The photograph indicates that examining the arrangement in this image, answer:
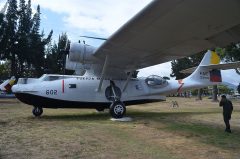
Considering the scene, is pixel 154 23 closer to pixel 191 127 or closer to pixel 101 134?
pixel 101 134

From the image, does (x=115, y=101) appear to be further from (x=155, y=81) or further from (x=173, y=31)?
(x=173, y=31)

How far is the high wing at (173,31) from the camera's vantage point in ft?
24.6

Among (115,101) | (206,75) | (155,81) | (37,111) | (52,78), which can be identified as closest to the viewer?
(115,101)

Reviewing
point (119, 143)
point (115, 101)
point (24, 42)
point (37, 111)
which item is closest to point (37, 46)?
point (24, 42)

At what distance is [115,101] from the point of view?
14508mm

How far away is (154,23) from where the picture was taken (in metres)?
9.10

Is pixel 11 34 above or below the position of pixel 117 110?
above

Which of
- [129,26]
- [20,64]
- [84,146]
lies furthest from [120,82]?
[20,64]

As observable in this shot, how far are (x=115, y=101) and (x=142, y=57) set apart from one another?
237cm

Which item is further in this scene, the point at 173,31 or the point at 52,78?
the point at 52,78

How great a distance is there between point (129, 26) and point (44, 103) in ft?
22.1

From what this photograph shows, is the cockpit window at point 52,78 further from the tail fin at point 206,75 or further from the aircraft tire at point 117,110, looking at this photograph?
the tail fin at point 206,75

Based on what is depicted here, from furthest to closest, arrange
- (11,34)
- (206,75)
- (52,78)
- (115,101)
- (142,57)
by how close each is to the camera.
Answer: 1. (11,34)
2. (206,75)
3. (52,78)
4. (115,101)
5. (142,57)

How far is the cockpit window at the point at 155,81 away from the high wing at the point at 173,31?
2738mm
